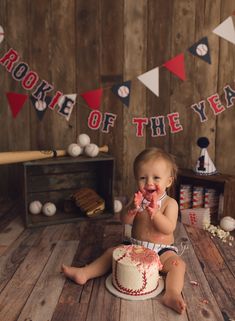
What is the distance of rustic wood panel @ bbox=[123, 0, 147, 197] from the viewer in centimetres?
265

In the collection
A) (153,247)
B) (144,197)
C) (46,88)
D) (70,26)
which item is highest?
(70,26)

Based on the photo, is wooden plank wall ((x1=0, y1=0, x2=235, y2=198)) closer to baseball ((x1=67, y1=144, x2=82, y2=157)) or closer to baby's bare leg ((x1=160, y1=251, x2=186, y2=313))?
baseball ((x1=67, y1=144, x2=82, y2=157))

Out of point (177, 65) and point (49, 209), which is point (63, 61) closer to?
point (177, 65)

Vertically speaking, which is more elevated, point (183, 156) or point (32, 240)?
point (183, 156)

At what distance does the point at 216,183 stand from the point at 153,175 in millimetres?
953

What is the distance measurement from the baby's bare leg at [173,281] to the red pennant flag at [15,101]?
1.63 metres

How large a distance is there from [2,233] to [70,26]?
148 centimetres

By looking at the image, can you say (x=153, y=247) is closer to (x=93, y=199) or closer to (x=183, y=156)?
(x=93, y=199)

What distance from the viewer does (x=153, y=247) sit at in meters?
1.68

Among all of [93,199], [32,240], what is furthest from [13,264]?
[93,199]

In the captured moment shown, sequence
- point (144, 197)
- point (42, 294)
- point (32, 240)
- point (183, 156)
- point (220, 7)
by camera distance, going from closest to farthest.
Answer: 1. point (42, 294)
2. point (144, 197)
3. point (32, 240)
4. point (220, 7)
5. point (183, 156)

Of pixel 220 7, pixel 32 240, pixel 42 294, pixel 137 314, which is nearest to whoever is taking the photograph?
pixel 137 314

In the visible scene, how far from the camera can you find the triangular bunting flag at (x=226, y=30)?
2584 mm

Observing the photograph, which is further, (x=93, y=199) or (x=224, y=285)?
(x=93, y=199)
